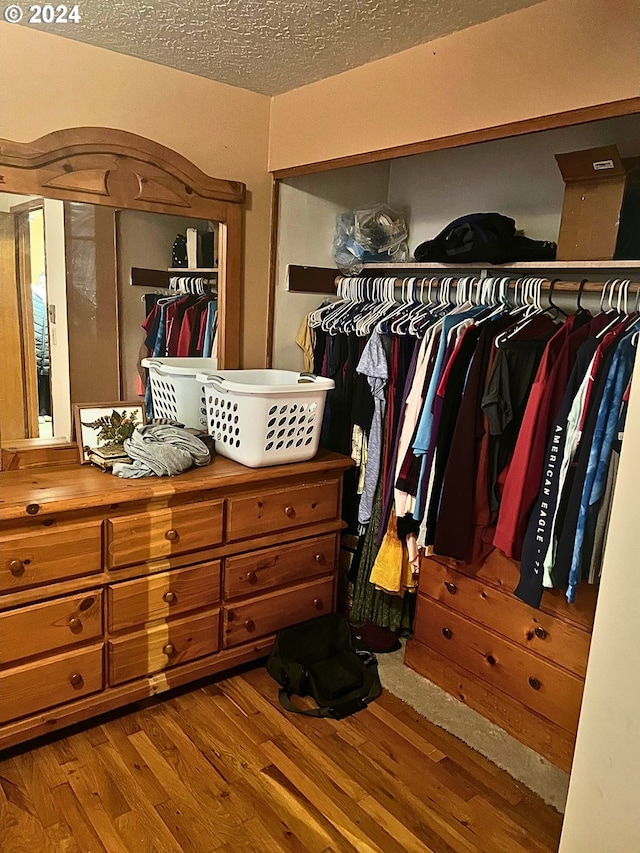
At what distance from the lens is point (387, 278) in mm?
2818

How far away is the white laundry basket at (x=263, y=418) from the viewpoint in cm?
229

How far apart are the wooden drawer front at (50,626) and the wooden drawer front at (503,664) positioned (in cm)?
122

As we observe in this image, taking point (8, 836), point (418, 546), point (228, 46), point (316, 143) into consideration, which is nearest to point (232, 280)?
point (316, 143)

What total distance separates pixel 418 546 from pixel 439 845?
38.4 inches

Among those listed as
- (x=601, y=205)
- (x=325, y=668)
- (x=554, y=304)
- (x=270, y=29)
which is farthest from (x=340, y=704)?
(x=270, y=29)

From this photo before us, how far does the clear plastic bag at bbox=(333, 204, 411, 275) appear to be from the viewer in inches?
117

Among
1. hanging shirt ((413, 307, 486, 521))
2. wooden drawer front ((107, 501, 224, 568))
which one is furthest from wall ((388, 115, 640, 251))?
wooden drawer front ((107, 501, 224, 568))

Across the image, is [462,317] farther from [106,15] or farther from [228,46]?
[106,15]

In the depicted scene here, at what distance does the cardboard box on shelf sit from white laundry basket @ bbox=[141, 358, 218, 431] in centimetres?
146

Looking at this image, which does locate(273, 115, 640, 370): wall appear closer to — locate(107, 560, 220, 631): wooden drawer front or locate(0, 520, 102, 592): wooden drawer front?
locate(107, 560, 220, 631): wooden drawer front

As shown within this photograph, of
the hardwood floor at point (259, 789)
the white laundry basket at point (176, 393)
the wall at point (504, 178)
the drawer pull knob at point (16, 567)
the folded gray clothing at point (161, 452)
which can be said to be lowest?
the hardwood floor at point (259, 789)

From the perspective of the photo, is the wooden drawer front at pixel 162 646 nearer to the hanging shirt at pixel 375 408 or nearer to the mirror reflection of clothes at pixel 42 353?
the hanging shirt at pixel 375 408

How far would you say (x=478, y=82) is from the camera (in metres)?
1.99

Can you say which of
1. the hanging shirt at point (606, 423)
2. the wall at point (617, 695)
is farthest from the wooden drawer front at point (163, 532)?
the wall at point (617, 695)
